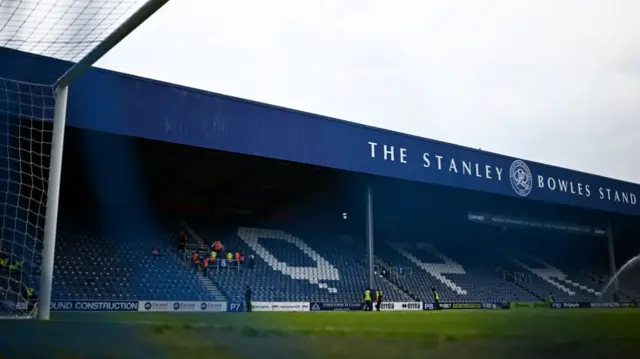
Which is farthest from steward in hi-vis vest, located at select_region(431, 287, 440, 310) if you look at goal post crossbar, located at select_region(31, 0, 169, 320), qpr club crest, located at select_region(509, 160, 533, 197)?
goal post crossbar, located at select_region(31, 0, 169, 320)

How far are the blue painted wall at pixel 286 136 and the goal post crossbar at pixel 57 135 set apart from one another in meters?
5.56

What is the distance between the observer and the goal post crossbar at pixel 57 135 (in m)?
8.20

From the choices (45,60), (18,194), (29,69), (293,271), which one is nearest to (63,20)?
(18,194)

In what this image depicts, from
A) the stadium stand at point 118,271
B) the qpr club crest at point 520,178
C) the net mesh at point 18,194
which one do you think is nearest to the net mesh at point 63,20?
the net mesh at point 18,194

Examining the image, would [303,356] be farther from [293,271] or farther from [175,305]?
[293,271]

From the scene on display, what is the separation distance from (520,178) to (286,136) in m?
13.5

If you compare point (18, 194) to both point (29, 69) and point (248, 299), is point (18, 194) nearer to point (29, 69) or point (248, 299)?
point (29, 69)

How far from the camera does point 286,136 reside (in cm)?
2072

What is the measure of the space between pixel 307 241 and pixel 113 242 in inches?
379

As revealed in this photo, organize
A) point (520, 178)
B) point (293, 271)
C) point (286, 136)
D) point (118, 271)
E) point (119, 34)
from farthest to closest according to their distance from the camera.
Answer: point (520, 178), point (293, 271), point (286, 136), point (118, 271), point (119, 34)

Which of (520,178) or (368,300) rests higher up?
(520,178)

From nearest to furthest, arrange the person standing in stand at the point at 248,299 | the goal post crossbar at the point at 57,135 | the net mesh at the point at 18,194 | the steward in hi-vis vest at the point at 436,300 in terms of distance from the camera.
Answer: the goal post crossbar at the point at 57,135 < the net mesh at the point at 18,194 < the person standing in stand at the point at 248,299 < the steward in hi-vis vest at the point at 436,300

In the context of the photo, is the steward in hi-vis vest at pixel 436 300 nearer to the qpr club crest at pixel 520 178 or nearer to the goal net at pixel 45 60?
the qpr club crest at pixel 520 178

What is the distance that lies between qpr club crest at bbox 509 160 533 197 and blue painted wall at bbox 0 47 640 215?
0.16ft
